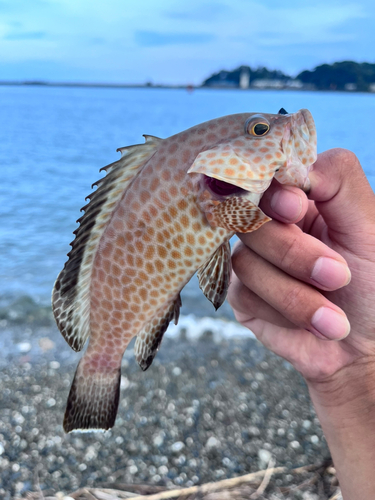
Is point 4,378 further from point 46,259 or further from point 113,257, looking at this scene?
point 46,259

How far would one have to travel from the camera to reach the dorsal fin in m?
1.79

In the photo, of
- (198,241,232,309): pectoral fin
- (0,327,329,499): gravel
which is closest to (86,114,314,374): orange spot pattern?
(198,241,232,309): pectoral fin

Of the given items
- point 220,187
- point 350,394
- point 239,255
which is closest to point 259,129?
point 220,187

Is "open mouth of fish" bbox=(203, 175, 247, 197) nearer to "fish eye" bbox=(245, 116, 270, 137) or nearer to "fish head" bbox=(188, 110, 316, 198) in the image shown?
"fish head" bbox=(188, 110, 316, 198)

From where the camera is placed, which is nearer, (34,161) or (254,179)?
(254,179)

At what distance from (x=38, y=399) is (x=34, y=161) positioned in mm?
19143

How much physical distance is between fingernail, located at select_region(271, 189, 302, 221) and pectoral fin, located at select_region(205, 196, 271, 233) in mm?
229

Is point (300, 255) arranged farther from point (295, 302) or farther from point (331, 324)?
point (331, 324)

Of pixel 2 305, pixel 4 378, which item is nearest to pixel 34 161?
pixel 2 305

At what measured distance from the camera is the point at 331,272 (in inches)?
75.8

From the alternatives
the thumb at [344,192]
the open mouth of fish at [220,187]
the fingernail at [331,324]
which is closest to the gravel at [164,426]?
the fingernail at [331,324]

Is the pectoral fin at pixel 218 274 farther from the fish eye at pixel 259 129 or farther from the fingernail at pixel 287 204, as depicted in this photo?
the fish eye at pixel 259 129

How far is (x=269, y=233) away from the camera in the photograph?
6.80 feet

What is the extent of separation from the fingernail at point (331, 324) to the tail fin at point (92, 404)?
1.01m
